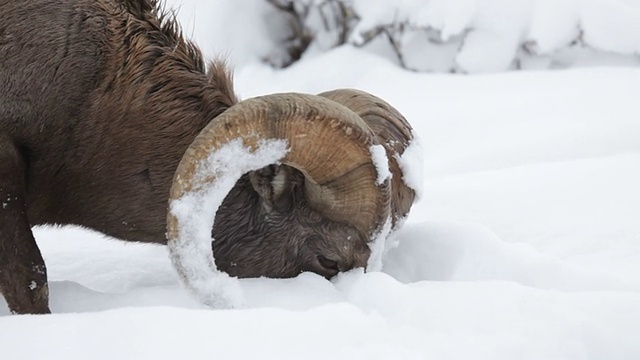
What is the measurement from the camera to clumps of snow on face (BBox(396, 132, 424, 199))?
13.3ft

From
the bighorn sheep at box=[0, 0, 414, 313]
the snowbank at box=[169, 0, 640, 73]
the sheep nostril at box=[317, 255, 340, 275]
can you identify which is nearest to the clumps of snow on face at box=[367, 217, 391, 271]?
the bighorn sheep at box=[0, 0, 414, 313]

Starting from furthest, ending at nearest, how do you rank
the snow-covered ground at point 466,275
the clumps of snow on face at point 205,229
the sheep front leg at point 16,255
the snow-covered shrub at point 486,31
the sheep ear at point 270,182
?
the snow-covered shrub at point 486,31 → the sheep ear at point 270,182 → the sheep front leg at point 16,255 → the clumps of snow on face at point 205,229 → the snow-covered ground at point 466,275

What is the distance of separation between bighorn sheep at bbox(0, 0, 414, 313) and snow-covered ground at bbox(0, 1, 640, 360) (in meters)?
0.22

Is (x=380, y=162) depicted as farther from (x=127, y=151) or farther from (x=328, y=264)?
(x=127, y=151)

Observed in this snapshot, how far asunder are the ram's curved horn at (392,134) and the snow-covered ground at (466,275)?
0.32m

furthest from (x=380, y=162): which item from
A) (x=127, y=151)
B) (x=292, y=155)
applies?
(x=127, y=151)

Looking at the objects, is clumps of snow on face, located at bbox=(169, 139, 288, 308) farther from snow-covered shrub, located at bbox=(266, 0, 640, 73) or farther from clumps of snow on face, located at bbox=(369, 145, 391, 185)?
snow-covered shrub, located at bbox=(266, 0, 640, 73)

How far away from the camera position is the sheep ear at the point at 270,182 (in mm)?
3867

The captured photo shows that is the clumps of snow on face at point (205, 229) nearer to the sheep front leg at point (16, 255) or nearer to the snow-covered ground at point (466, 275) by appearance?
the snow-covered ground at point (466, 275)

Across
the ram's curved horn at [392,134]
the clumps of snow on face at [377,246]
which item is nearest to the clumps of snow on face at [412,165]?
the ram's curved horn at [392,134]

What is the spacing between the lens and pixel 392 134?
408cm

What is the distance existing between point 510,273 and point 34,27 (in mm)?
2347

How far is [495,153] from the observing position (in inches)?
270

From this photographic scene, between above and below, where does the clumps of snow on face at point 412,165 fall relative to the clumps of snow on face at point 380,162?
below
